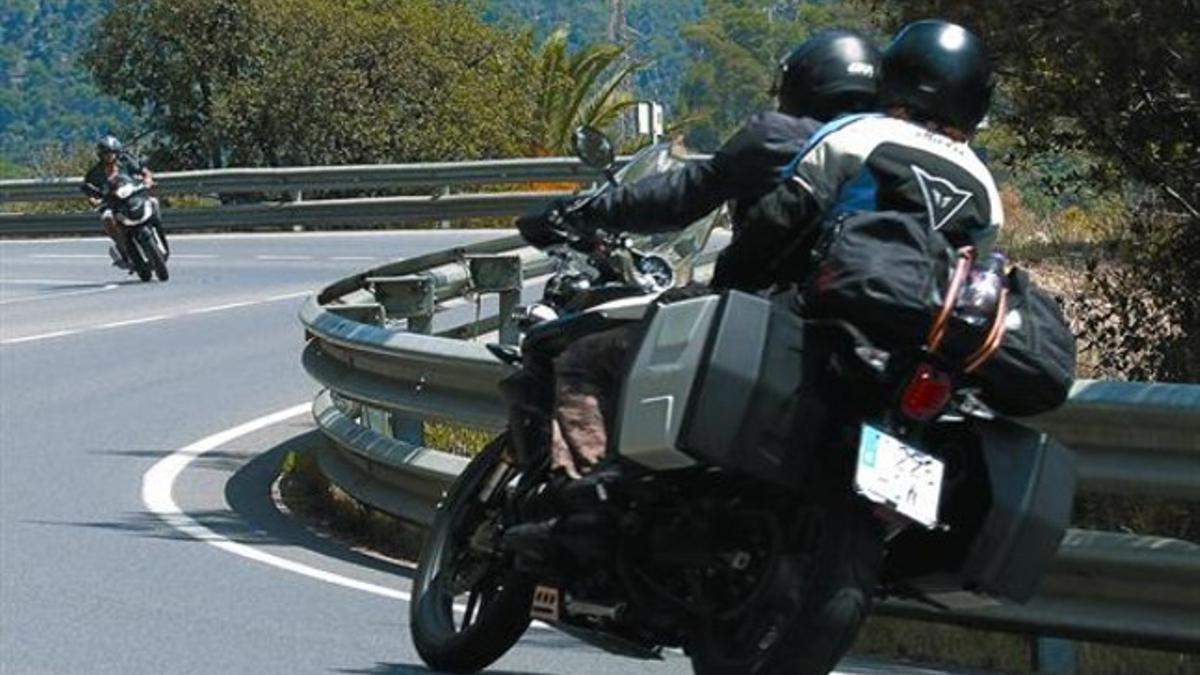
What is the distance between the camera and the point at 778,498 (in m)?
6.27

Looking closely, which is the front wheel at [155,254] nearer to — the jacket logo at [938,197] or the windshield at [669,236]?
the windshield at [669,236]

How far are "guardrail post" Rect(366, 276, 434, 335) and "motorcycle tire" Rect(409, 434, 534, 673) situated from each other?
5.00m

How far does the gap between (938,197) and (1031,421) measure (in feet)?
6.01

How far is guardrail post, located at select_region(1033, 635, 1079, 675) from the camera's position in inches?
321

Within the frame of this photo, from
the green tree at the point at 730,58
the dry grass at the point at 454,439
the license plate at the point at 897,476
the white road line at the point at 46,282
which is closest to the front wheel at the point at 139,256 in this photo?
the white road line at the point at 46,282

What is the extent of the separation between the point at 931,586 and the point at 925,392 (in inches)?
27.0

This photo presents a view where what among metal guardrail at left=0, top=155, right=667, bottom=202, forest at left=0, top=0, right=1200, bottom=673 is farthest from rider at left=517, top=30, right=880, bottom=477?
metal guardrail at left=0, top=155, right=667, bottom=202

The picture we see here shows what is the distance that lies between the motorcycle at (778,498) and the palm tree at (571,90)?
39.8m

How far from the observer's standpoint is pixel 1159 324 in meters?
12.4

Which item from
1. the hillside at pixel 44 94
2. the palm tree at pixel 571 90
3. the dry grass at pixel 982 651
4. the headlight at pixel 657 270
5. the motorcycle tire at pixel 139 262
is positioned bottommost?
→ the hillside at pixel 44 94

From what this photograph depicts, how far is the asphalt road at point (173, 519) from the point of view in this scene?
842cm

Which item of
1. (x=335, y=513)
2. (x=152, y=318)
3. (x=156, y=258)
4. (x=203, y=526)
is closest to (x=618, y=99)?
(x=156, y=258)

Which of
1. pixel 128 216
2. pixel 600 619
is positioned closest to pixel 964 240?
pixel 600 619

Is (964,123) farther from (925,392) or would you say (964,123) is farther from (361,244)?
(361,244)
